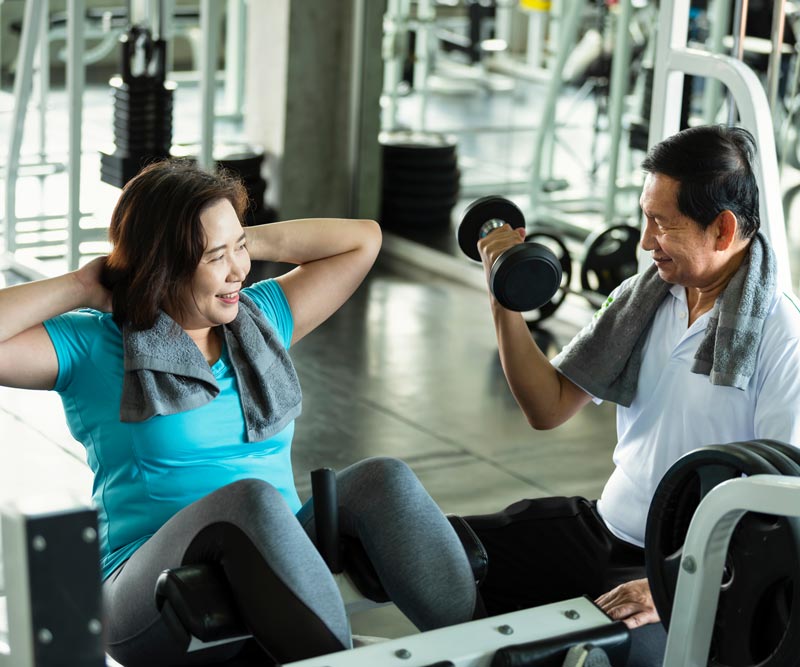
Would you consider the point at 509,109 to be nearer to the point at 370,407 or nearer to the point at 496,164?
the point at 496,164

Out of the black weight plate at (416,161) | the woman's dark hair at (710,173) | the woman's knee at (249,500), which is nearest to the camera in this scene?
the woman's knee at (249,500)

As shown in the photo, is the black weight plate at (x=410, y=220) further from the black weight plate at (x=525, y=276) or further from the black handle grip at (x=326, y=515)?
the black handle grip at (x=326, y=515)

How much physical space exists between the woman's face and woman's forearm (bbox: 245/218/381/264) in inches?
5.6

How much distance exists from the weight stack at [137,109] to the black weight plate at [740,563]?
2.79 metres

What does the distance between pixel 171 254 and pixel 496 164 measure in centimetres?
422

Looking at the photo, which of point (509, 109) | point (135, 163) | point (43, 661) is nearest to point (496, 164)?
point (509, 109)

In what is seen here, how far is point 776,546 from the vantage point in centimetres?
151

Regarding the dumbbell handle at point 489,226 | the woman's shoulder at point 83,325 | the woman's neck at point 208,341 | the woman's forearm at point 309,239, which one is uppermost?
the dumbbell handle at point 489,226

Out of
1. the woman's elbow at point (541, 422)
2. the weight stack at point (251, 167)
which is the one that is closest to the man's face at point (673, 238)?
the woman's elbow at point (541, 422)

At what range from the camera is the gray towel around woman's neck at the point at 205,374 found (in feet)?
5.81

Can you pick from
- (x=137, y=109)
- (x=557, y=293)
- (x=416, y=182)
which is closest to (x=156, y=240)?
(x=137, y=109)

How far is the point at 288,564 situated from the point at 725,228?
77 centimetres

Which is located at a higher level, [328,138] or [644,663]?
[328,138]

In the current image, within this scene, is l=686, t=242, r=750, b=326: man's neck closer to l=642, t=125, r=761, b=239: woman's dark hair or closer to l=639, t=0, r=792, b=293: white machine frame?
l=642, t=125, r=761, b=239: woman's dark hair
